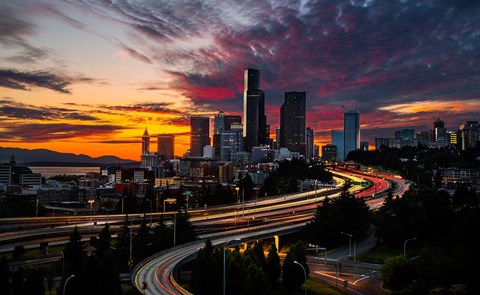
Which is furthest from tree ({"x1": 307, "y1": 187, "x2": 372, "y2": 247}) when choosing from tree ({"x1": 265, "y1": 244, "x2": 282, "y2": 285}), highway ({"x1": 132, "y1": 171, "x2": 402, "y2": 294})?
tree ({"x1": 265, "y1": 244, "x2": 282, "y2": 285})

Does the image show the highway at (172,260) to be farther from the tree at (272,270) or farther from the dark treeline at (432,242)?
the dark treeline at (432,242)

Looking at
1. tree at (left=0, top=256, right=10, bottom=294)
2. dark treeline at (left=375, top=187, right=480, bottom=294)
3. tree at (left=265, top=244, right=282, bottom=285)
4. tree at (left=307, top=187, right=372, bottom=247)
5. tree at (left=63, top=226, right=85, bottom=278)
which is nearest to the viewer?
tree at (left=0, top=256, right=10, bottom=294)

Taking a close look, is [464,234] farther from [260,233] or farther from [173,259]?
[173,259]

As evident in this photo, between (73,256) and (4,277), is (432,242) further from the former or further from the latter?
(4,277)

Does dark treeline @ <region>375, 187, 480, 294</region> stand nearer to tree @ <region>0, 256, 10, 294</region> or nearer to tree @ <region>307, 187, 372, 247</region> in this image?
tree @ <region>307, 187, 372, 247</region>

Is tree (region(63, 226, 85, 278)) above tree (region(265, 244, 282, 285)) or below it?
above

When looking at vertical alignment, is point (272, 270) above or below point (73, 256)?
→ below

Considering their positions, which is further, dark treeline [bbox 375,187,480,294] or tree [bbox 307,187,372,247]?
tree [bbox 307,187,372,247]

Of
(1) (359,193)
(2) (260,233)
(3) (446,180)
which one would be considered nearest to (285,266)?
(2) (260,233)

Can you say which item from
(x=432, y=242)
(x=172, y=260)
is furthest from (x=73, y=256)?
(x=432, y=242)

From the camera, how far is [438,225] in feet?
234

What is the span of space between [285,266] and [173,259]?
12.3 m

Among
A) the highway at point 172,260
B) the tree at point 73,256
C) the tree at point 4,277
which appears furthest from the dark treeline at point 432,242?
the tree at point 4,277

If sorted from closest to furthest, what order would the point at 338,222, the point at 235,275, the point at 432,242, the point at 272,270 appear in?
the point at 235,275 < the point at 272,270 < the point at 432,242 < the point at 338,222
